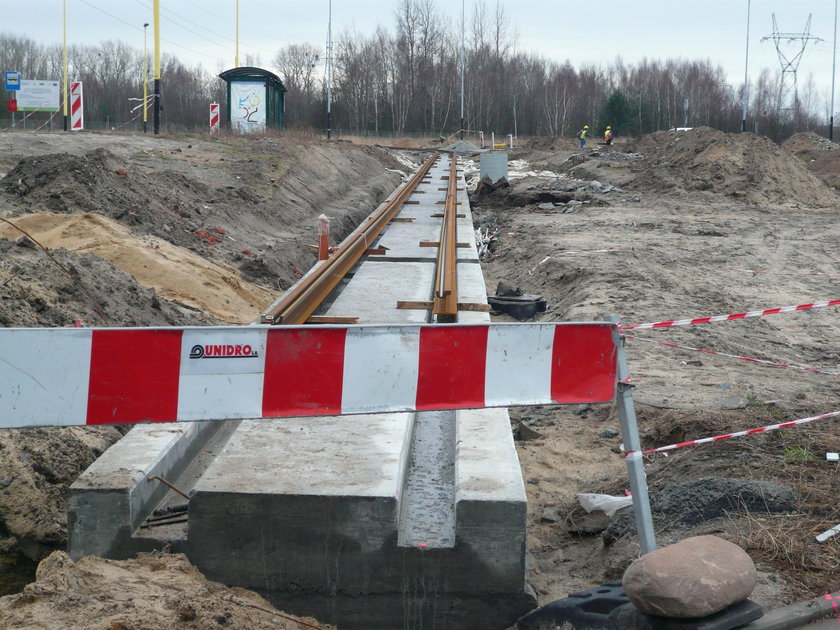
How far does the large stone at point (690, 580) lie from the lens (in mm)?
3303

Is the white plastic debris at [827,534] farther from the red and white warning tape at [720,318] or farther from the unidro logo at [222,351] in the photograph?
the unidro logo at [222,351]

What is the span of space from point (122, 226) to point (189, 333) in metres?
8.01

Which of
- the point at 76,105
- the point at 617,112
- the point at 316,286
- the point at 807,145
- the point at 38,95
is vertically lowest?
the point at 316,286

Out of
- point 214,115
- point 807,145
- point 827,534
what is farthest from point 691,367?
point 807,145

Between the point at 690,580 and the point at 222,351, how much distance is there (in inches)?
81.0

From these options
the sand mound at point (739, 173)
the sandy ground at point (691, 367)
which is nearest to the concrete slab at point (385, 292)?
the sandy ground at point (691, 367)

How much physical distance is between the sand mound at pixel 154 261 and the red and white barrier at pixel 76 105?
66.3 feet

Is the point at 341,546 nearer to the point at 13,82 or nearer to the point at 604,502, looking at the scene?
the point at 604,502

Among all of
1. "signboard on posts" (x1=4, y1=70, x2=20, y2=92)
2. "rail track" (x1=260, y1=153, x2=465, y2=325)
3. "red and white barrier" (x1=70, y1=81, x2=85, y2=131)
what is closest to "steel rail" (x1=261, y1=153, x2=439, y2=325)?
"rail track" (x1=260, y1=153, x2=465, y2=325)

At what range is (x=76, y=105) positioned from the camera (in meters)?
29.9

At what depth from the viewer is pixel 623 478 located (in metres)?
5.38

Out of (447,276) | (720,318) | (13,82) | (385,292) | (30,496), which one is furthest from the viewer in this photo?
(13,82)

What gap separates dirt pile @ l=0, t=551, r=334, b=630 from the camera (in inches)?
124

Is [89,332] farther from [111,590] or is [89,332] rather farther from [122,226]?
[122,226]
